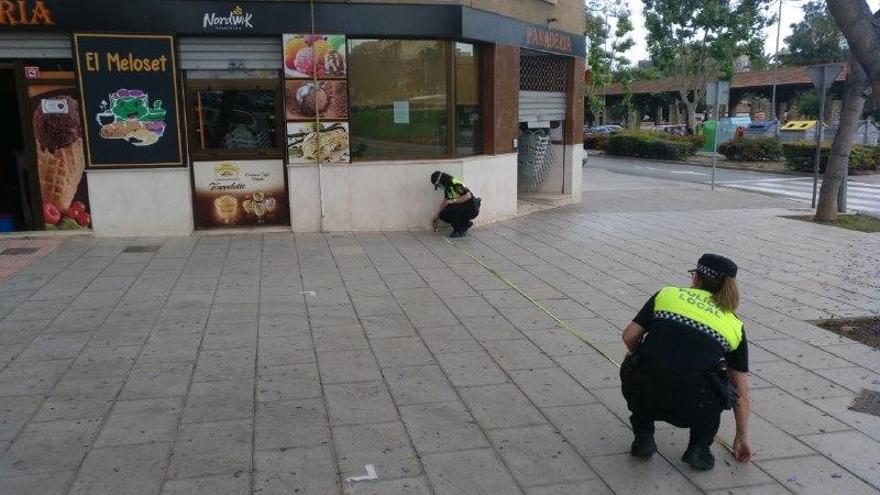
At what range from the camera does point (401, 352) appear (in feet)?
18.6

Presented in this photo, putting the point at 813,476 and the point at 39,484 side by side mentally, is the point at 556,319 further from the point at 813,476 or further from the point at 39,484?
the point at 39,484

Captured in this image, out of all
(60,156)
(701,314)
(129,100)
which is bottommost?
(701,314)

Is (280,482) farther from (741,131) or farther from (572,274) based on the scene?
(741,131)

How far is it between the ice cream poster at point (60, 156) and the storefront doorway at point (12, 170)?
330 mm

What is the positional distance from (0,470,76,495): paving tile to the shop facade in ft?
22.6

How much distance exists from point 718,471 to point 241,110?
27.9 feet

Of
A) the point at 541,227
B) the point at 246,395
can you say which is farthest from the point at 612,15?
the point at 246,395

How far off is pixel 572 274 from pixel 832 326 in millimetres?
2828

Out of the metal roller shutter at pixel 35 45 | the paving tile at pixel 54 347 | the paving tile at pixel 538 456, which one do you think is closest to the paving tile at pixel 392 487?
the paving tile at pixel 538 456

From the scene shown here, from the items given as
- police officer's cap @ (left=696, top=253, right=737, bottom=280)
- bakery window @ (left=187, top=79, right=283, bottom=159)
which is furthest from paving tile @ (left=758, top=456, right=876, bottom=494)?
bakery window @ (left=187, top=79, right=283, bottom=159)

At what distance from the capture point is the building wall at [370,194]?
10.5 meters

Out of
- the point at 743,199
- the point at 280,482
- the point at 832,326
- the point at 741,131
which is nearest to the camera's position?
the point at 280,482

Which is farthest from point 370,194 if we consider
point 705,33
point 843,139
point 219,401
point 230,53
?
point 705,33

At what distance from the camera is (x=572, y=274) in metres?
8.38
